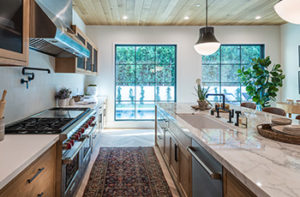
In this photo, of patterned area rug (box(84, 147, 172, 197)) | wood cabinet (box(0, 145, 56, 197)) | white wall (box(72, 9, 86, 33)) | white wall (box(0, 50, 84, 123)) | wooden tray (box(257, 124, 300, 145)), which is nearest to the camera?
wood cabinet (box(0, 145, 56, 197))

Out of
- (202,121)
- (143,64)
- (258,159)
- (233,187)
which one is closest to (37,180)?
(233,187)

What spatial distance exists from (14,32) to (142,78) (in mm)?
4278

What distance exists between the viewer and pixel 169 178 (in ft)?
8.15

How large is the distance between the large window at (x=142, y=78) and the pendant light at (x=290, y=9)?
402cm

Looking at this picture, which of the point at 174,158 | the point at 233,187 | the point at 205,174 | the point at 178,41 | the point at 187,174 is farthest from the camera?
the point at 178,41

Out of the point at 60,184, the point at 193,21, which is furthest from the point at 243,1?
the point at 60,184

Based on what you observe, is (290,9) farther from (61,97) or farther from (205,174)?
(61,97)

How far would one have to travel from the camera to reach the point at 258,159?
0.88 metres

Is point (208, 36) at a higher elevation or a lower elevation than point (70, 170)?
higher

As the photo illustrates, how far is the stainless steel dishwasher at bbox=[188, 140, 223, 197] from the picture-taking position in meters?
1.02

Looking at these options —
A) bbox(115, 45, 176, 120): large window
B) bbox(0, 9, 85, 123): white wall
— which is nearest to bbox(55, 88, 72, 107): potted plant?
bbox(0, 9, 85, 123): white wall

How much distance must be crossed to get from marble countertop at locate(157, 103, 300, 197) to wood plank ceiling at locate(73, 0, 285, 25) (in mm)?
3490

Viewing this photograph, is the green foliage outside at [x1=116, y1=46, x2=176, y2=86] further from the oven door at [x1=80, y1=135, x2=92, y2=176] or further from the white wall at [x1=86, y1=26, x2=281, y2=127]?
the oven door at [x1=80, y1=135, x2=92, y2=176]

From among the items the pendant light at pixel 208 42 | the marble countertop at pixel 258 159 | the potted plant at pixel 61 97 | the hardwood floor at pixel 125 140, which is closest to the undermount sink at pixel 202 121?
the marble countertop at pixel 258 159
